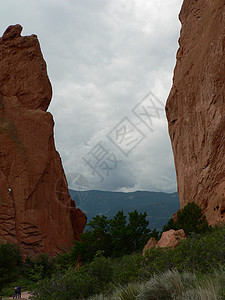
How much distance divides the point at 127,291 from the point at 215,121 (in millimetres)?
20439

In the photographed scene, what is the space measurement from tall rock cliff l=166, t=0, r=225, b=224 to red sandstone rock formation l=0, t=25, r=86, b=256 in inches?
734

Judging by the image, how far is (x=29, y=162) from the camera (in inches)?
1540

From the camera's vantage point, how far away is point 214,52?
26.0 m

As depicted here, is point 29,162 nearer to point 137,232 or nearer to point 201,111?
point 137,232

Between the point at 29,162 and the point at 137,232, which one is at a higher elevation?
the point at 29,162

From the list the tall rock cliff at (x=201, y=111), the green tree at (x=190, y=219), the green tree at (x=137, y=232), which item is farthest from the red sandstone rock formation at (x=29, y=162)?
the green tree at (x=190, y=219)

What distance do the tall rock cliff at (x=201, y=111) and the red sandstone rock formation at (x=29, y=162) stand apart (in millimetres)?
18650

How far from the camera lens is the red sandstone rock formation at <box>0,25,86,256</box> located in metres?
36.7

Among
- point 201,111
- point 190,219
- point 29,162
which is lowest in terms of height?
point 190,219

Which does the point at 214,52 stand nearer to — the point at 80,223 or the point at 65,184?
the point at 65,184

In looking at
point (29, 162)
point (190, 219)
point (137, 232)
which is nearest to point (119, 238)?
point (137, 232)

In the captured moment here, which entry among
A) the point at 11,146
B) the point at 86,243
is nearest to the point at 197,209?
the point at 86,243

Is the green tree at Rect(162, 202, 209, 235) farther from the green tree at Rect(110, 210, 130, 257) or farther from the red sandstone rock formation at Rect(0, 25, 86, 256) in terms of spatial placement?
the red sandstone rock formation at Rect(0, 25, 86, 256)

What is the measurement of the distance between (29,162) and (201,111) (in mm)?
23979
